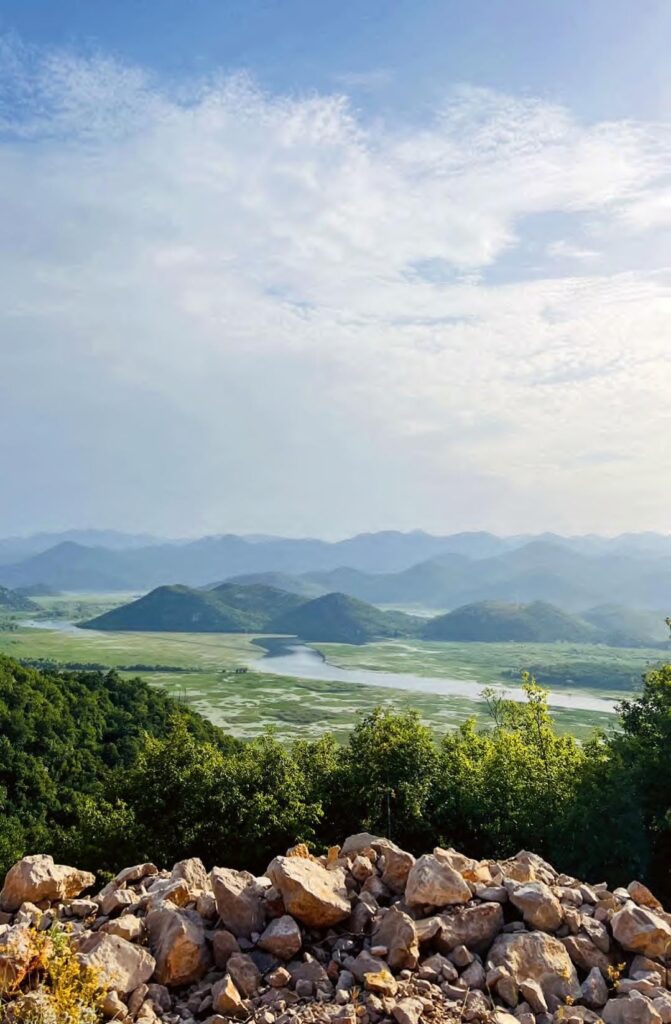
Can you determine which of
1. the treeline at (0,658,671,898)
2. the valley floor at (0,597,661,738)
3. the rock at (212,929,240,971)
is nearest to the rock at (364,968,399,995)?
the rock at (212,929,240,971)

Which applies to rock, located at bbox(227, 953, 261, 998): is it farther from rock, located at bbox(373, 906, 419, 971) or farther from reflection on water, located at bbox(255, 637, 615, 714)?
reflection on water, located at bbox(255, 637, 615, 714)

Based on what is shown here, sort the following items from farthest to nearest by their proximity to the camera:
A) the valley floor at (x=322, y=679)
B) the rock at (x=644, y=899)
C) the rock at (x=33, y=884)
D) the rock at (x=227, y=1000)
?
the valley floor at (x=322, y=679), the rock at (x=644, y=899), the rock at (x=33, y=884), the rock at (x=227, y=1000)

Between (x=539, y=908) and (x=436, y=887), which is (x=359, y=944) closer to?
(x=436, y=887)

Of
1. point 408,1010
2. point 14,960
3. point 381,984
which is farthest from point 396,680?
point 14,960

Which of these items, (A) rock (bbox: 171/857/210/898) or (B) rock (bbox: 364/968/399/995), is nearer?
(B) rock (bbox: 364/968/399/995)

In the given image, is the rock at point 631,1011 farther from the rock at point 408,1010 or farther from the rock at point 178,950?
the rock at point 178,950

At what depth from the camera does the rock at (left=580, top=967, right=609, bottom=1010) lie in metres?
8.29

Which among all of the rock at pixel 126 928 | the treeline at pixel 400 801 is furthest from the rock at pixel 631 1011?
the treeline at pixel 400 801

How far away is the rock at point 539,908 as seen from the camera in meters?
9.25

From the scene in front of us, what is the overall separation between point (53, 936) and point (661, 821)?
14500 millimetres

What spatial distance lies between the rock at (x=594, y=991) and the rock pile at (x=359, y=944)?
2cm

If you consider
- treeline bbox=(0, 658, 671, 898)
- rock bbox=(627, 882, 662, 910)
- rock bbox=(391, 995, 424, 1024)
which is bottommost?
treeline bbox=(0, 658, 671, 898)

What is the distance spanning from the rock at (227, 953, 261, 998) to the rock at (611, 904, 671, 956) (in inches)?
188

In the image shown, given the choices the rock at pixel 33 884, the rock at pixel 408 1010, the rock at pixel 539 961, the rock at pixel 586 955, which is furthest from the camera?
the rock at pixel 33 884
